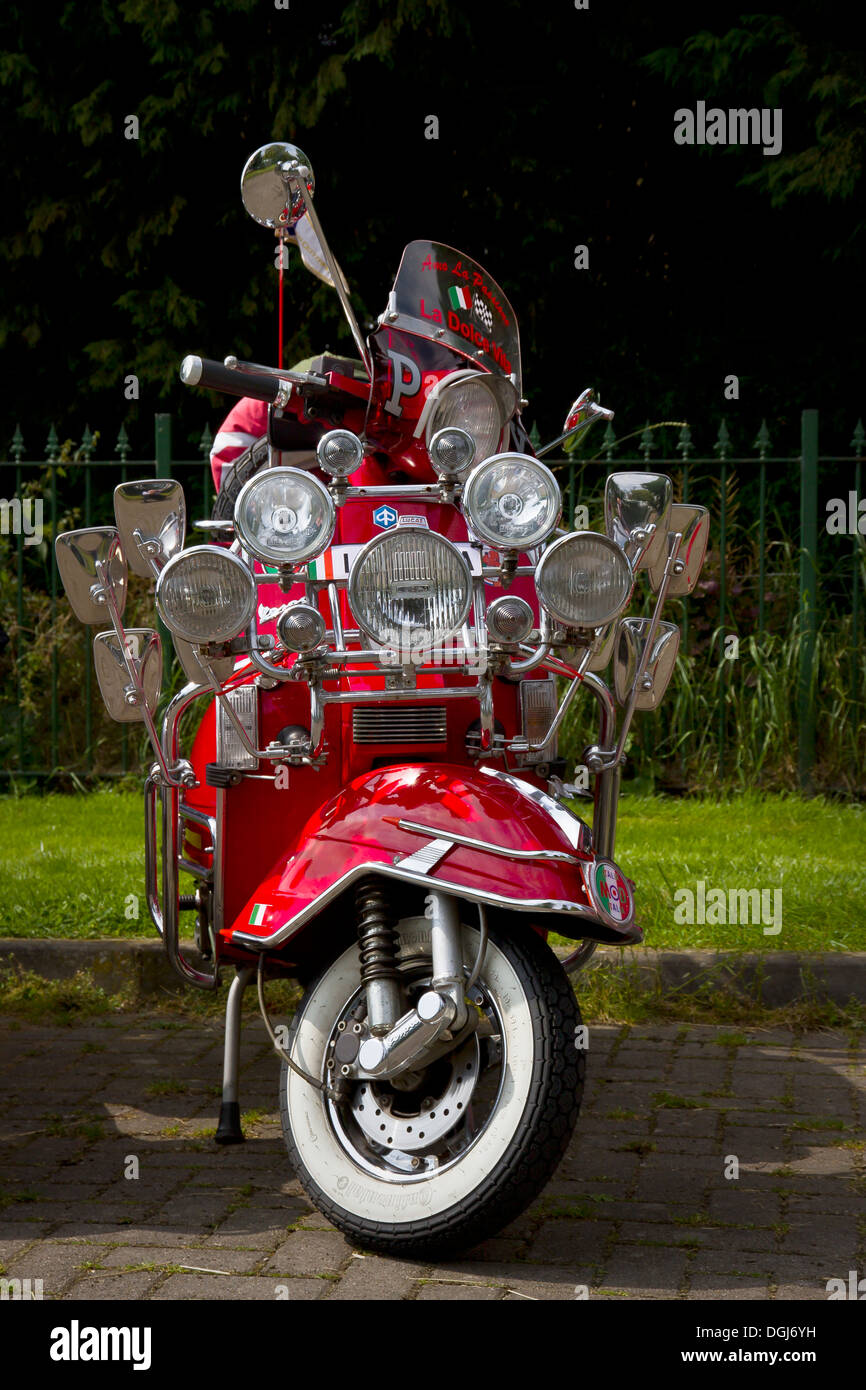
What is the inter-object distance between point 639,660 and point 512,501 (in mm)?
497

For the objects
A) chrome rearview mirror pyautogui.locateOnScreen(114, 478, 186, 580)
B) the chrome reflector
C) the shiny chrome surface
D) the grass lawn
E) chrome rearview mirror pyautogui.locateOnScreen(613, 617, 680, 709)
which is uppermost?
chrome rearview mirror pyautogui.locateOnScreen(114, 478, 186, 580)

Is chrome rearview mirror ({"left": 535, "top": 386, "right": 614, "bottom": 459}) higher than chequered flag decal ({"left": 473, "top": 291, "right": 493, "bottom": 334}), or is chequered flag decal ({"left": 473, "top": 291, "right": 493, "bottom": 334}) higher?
chequered flag decal ({"left": 473, "top": 291, "right": 493, "bottom": 334})

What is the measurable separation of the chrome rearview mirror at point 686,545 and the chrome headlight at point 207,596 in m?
0.84

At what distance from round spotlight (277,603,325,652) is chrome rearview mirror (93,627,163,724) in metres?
0.35

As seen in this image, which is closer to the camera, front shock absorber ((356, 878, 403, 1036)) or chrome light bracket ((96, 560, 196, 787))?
front shock absorber ((356, 878, 403, 1036))

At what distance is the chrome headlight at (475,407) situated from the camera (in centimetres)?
302

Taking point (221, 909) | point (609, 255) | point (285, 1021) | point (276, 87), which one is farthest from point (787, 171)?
point (221, 909)

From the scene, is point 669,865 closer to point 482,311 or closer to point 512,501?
point 482,311

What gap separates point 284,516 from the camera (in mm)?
2766

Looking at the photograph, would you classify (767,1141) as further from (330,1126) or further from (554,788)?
(330,1126)

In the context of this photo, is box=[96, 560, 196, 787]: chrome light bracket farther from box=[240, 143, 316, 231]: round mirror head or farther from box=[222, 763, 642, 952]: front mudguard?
box=[240, 143, 316, 231]: round mirror head

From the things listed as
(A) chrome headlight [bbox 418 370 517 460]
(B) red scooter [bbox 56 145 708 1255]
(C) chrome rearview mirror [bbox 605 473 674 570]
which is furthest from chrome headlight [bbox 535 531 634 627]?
(A) chrome headlight [bbox 418 370 517 460]

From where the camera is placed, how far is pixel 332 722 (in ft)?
10.3

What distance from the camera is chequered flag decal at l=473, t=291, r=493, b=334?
11.0 ft
